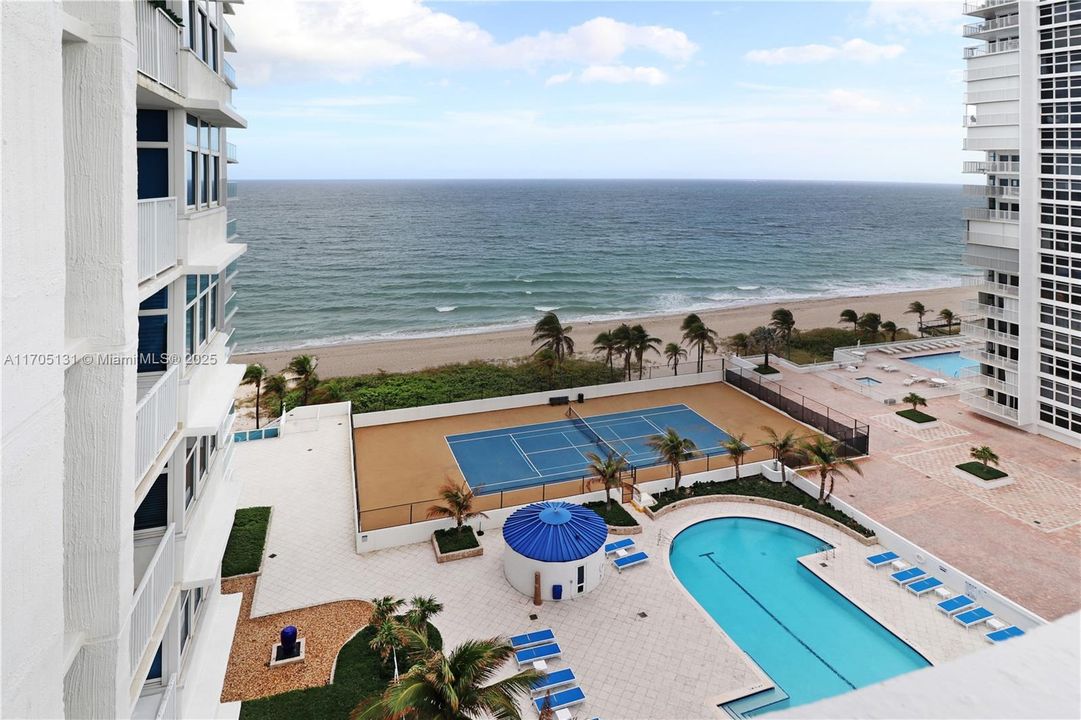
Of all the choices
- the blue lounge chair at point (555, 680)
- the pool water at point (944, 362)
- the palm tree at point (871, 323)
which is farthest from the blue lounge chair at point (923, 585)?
the palm tree at point (871, 323)

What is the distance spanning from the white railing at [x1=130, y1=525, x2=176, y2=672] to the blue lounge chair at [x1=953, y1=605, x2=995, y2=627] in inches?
727

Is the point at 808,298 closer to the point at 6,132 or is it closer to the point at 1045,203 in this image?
the point at 1045,203

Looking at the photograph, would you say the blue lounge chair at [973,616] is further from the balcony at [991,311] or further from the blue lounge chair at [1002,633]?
the balcony at [991,311]

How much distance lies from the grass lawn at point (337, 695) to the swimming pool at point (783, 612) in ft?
26.9

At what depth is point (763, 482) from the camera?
25.5 meters

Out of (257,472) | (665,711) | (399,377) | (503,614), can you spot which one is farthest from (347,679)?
(399,377)

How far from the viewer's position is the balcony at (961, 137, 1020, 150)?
27734mm

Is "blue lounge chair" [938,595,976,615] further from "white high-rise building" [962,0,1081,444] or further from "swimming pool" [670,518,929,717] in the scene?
"white high-rise building" [962,0,1081,444]

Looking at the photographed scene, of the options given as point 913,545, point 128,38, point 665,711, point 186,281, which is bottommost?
point 665,711

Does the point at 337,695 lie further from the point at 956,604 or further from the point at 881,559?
the point at 956,604

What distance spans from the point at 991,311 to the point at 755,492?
15.6m

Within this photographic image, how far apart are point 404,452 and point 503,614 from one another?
12408mm

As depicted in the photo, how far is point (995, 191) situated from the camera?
95.3 ft

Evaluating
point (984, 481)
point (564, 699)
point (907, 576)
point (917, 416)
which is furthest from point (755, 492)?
point (564, 699)
